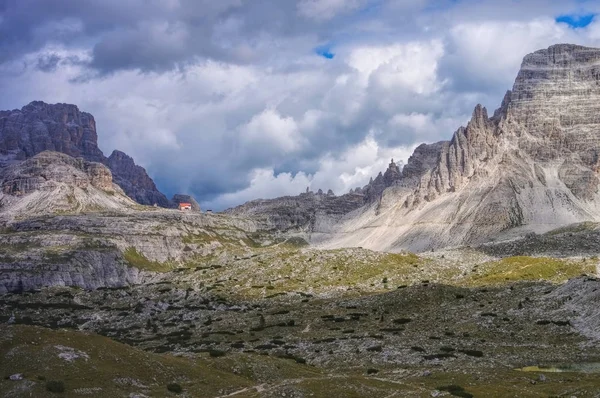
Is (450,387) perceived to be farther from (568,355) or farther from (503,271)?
(503,271)

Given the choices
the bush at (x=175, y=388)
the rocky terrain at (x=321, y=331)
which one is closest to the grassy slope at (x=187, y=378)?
the rocky terrain at (x=321, y=331)

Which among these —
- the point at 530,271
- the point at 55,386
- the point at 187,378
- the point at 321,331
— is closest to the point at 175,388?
the point at 187,378

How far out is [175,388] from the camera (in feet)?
145

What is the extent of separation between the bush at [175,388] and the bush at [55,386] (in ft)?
24.6

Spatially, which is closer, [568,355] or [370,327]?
[568,355]

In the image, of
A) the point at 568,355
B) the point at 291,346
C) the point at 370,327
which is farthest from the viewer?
the point at 370,327

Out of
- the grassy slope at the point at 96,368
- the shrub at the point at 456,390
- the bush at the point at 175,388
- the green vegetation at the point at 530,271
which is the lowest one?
the green vegetation at the point at 530,271

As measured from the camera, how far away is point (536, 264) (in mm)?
122188

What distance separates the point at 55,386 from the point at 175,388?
27.3 ft

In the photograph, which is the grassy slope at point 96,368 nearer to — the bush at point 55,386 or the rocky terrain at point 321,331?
the rocky terrain at point 321,331

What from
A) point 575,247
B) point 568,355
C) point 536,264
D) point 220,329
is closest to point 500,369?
point 568,355

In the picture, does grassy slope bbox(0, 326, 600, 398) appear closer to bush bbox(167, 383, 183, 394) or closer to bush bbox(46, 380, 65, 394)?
bush bbox(46, 380, 65, 394)

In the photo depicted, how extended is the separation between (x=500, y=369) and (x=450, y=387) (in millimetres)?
12456

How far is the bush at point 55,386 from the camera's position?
40031mm
